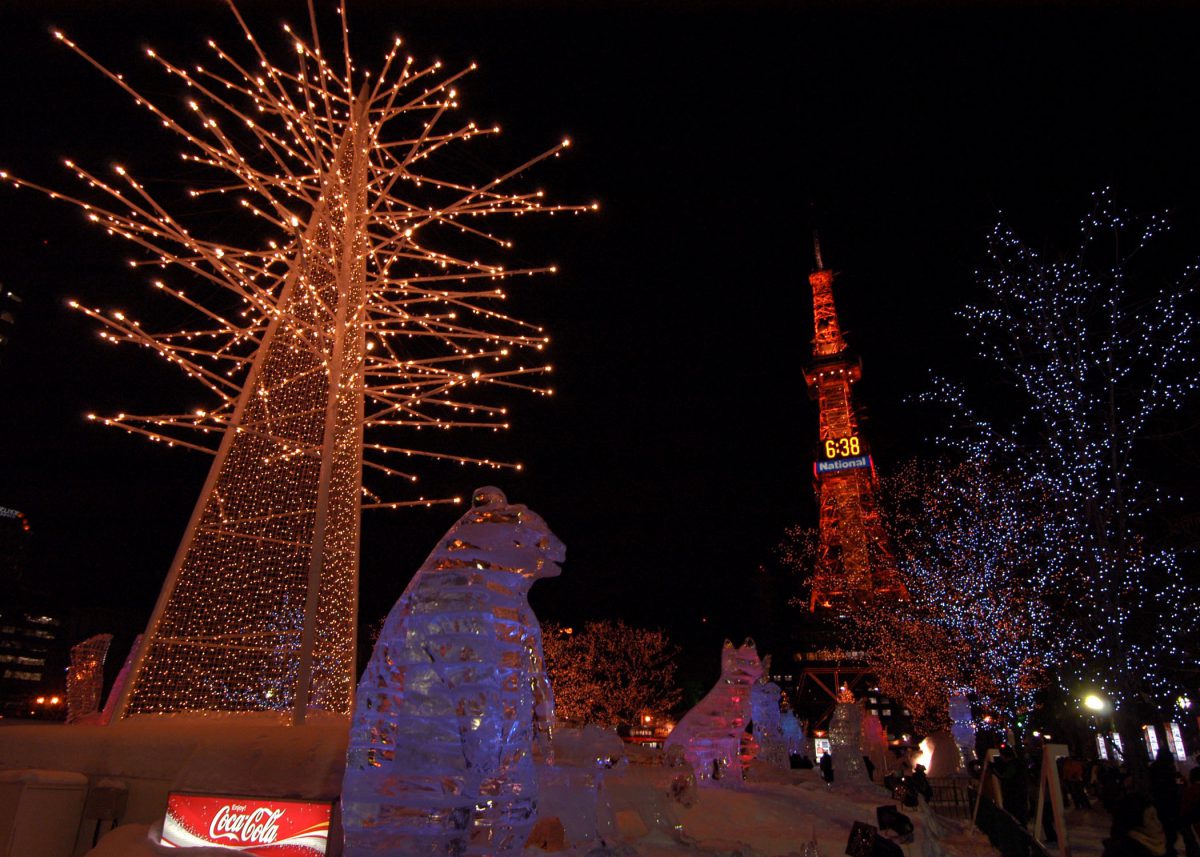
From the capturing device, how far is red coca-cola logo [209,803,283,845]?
354 centimetres

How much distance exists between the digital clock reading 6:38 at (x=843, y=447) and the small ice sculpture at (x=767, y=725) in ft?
142

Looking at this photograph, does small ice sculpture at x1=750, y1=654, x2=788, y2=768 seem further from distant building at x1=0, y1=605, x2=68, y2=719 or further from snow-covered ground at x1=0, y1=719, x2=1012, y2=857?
distant building at x1=0, y1=605, x2=68, y2=719

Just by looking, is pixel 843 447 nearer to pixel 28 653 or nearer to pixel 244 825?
pixel 244 825

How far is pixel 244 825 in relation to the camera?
3.57 meters

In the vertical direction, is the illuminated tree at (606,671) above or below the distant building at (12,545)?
below

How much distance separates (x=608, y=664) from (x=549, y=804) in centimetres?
3844

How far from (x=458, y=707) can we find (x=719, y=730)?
9.50 m

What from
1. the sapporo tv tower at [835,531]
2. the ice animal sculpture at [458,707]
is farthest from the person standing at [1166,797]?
the sapporo tv tower at [835,531]

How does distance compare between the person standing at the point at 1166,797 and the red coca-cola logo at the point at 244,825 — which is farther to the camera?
the person standing at the point at 1166,797

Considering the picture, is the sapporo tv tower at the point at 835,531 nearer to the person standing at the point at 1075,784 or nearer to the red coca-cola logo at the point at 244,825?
the person standing at the point at 1075,784

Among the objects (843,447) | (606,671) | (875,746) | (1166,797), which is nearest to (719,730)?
(1166,797)

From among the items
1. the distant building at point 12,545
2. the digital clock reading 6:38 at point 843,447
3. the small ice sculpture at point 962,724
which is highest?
the digital clock reading 6:38 at point 843,447

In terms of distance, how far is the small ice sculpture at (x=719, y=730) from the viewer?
12.4 m

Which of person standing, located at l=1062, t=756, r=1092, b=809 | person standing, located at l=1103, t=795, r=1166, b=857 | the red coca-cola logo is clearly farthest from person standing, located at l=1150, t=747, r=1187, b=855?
the red coca-cola logo
